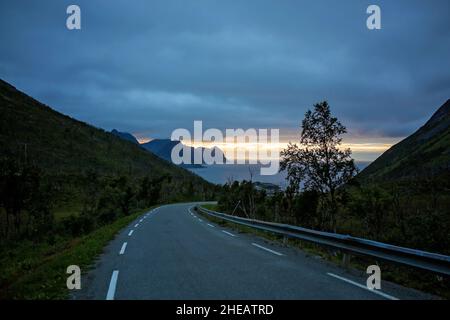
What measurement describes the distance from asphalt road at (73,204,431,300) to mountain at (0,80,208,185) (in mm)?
63670

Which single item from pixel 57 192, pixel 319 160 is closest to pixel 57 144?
pixel 57 192

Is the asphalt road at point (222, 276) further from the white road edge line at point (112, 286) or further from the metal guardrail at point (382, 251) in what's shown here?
the metal guardrail at point (382, 251)

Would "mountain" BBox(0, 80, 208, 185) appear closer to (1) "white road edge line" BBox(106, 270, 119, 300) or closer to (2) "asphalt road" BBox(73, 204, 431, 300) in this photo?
(2) "asphalt road" BBox(73, 204, 431, 300)

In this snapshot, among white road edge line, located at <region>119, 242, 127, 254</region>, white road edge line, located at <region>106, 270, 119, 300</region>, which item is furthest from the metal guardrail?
white road edge line, located at <region>119, 242, 127, 254</region>

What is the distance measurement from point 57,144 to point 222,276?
9455 cm

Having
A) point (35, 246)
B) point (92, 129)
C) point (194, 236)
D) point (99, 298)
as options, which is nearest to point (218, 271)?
point (99, 298)

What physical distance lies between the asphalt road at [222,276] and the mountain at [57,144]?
2507 inches

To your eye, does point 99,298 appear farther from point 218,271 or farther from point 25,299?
point 218,271

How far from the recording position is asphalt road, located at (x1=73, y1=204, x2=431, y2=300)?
6.35 m

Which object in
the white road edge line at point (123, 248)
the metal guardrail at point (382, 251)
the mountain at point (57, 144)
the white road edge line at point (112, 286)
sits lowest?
the white road edge line at point (123, 248)

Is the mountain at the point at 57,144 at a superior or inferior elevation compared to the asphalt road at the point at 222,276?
superior

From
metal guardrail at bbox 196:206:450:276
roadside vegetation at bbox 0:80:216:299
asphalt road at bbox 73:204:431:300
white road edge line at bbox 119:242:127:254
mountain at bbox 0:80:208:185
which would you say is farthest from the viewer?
mountain at bbox 0:80:208:185

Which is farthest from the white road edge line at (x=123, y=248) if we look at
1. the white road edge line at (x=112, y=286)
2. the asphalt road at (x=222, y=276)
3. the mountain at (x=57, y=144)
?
the mountain at (x=57, y=144)

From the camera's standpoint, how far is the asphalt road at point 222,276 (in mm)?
6349
